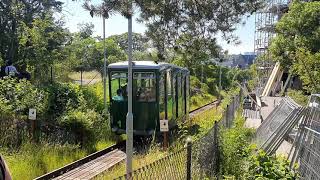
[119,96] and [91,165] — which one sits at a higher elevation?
[119,96]

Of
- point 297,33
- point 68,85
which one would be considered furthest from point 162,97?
point 297,33

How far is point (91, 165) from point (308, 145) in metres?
6.20

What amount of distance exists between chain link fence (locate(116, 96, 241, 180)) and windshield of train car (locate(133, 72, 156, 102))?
5.25 metres

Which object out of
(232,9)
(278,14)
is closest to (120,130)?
(232,9)

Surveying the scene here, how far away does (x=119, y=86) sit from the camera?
14.7 metres

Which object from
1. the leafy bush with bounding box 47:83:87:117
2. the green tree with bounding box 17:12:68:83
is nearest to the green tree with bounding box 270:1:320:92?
the green tree with bounding box 17:12:68:83

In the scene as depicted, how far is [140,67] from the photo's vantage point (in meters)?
14.0

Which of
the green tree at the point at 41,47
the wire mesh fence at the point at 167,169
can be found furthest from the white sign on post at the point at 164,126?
the green tree at the point at 41,47

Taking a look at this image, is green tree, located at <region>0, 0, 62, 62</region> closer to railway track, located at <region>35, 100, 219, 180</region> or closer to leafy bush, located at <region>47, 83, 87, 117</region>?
leafy bush, located at <region>47, 83, 87, 117</region>

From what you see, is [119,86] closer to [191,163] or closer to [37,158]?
[37,158]

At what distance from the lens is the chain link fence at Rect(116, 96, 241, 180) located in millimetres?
5197

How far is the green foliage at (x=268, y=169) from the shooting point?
688 centimetres

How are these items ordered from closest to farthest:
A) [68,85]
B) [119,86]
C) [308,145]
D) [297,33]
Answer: [308,145] → [119,86] → [68,85] → [297,33]

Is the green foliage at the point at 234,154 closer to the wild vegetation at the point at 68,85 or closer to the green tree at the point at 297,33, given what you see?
the wild vegetation at the point at 68,85
